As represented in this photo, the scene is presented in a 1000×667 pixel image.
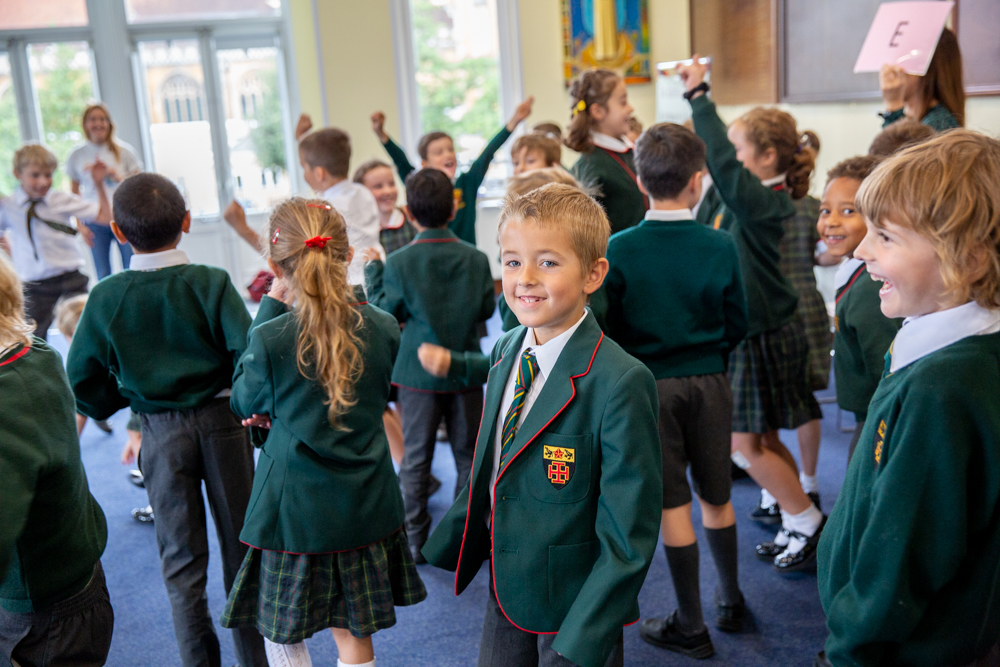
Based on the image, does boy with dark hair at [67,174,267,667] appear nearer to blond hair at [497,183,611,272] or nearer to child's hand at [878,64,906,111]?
blond hair at [497,183,611,272]

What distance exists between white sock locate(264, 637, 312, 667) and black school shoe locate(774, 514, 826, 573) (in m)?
1.50

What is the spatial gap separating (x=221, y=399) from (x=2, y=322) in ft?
2.04

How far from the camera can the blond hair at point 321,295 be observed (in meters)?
1.68

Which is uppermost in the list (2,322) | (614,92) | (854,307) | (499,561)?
(614,92)

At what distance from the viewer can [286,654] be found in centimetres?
180

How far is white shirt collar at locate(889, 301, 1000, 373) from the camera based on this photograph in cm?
101

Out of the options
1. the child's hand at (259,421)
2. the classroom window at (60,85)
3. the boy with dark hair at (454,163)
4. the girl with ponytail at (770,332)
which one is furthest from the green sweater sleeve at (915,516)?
the classroom window at (60,85)

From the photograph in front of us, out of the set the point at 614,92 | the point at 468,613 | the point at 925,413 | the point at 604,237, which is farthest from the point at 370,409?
the point at 614,92

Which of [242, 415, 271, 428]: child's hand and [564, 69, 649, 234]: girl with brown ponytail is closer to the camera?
[242, 415, 271, 428]: child's hand

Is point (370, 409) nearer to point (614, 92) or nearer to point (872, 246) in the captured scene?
point (872, 246)

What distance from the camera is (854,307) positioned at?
191cm

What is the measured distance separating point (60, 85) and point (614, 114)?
7008 mm

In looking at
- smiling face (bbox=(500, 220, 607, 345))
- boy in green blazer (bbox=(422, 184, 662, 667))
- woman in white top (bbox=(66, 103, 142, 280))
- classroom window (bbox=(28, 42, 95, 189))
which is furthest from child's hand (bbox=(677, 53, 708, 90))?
classroom window (bbox=(28, 42, 95, 189))

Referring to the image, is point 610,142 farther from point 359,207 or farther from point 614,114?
point 359,207
